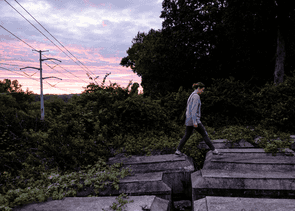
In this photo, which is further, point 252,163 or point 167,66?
point 167,66

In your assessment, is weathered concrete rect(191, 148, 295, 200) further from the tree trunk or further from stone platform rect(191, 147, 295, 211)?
the tree trunk

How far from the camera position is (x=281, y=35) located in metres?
12.4

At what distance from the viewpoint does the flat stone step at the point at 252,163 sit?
4.42m

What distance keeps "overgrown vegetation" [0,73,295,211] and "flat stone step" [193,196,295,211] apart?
1.53 meters

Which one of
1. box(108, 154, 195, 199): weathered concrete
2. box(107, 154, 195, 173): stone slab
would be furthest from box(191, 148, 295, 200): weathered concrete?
box(107, 154, 195, 173): stone slab

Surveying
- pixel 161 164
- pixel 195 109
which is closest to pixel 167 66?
pixel 195 109

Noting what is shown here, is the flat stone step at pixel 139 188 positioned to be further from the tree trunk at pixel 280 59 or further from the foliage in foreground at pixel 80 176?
the tree trunk at pixel 280 59

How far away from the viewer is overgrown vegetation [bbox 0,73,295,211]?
176 inches

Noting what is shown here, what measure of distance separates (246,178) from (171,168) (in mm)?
1728

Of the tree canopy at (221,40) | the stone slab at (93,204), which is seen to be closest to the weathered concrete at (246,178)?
the stone slab at (93,204)

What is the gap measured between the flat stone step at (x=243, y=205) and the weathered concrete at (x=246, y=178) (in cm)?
43

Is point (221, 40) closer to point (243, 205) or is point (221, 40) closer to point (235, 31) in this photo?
point (235, 31)

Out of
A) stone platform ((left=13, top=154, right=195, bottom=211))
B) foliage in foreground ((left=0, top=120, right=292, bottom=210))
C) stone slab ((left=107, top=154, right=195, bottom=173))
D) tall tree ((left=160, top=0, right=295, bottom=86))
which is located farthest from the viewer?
tall tree ((left=160, top=0, right=295, bottom=86))

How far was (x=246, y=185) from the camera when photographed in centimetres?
375
